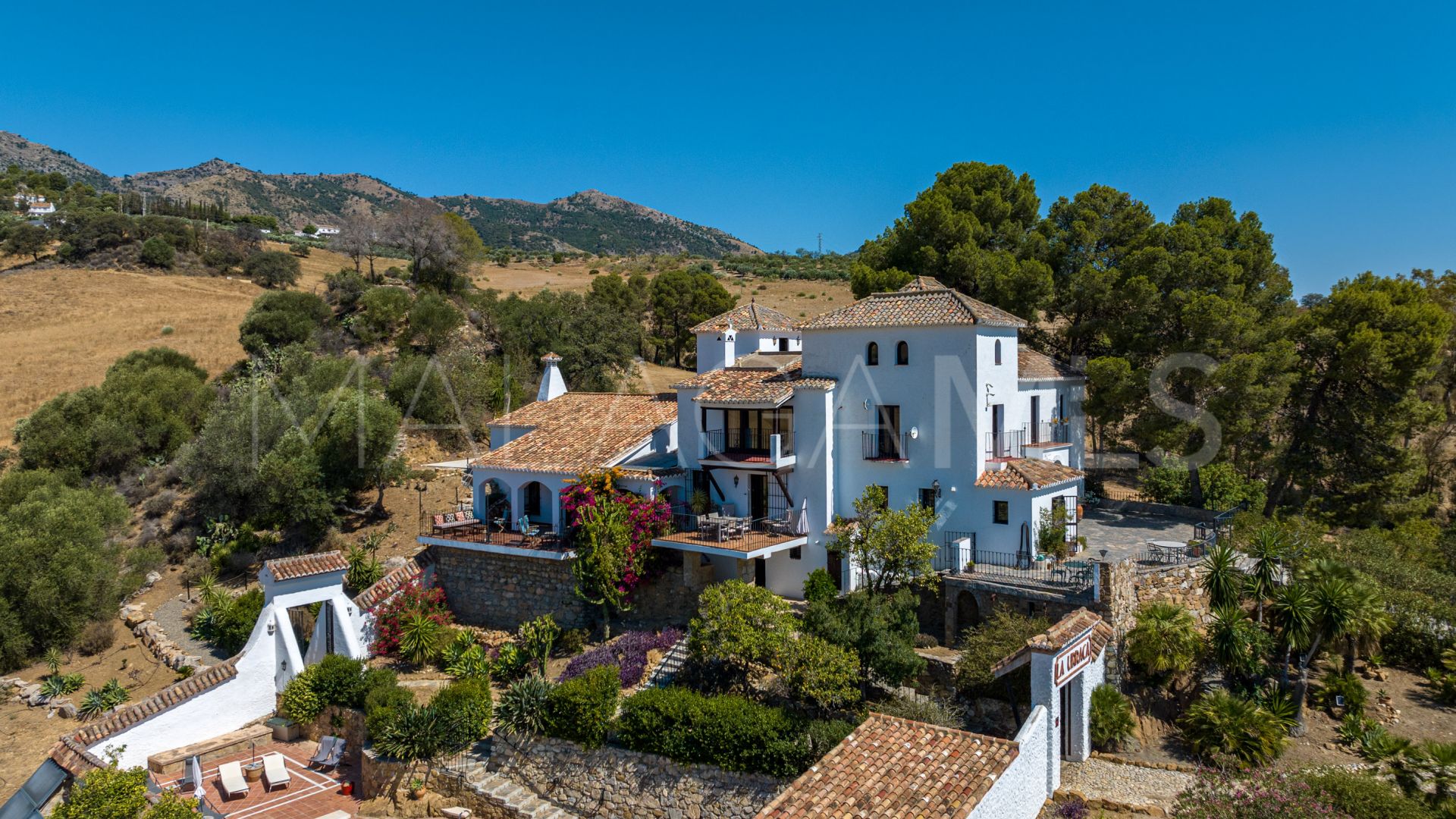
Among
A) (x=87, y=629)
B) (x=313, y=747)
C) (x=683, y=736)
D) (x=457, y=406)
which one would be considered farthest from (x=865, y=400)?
(x=87, y=629)

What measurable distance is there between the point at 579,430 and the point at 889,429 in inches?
362

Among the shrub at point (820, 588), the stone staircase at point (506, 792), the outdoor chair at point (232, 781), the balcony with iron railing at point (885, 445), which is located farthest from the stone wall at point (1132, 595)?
the outdoor chair at point (232, 781)

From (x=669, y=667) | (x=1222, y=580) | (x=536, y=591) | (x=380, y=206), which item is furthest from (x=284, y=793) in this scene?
(x=380, y=206)

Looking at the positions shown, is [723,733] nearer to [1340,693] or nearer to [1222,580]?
[1222,580]

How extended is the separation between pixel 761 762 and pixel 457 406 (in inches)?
1003

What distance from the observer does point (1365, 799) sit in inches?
432

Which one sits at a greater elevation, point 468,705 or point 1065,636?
point 1065,636

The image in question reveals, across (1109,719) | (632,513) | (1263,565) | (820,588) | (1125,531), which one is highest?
(632,513)

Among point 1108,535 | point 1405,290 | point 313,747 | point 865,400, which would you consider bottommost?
point 313,747

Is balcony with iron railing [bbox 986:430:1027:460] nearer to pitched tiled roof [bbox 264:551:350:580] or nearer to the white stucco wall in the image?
the white stucco wall

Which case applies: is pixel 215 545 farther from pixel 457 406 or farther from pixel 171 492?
pixel 457 406

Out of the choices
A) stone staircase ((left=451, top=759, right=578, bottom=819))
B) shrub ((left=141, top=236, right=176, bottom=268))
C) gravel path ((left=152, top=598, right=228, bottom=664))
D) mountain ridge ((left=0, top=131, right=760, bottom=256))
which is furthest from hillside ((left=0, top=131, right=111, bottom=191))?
stone staircase ((left=451, top=759, right=578, bottom=819))

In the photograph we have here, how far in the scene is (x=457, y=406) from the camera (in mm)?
36719

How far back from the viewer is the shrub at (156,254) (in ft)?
206
